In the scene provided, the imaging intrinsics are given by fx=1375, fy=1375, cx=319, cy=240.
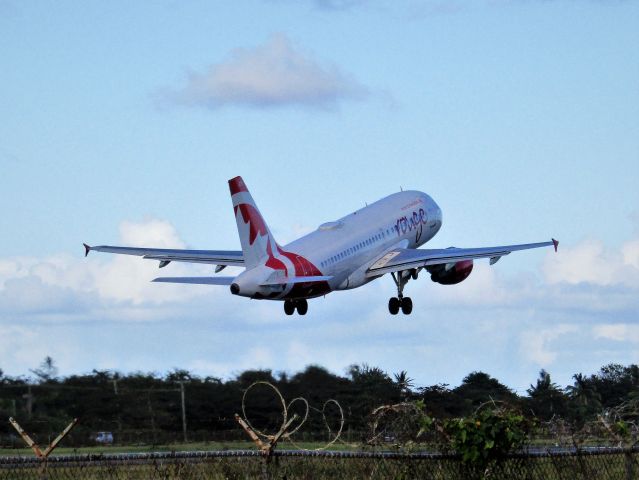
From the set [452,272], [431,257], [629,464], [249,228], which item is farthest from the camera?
[452,272]

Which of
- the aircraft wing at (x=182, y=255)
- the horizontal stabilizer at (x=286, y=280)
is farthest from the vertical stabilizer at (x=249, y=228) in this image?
the aircraft wing at (x=182, y=255)

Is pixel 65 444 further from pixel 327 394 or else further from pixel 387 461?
pixel 387 461

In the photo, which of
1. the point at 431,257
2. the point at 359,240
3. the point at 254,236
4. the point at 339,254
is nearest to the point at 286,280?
the point at 254,236

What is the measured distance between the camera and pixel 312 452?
70.7 feet

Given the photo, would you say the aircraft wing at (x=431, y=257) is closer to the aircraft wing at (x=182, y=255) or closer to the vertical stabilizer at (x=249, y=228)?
the aircraft wing at (x=182, y=255)

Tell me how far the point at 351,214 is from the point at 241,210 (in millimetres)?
11823

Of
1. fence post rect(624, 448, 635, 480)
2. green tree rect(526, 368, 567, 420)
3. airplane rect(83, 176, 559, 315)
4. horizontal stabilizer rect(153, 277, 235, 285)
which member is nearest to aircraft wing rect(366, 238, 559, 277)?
airplane rect(83, 176, 559, 315)

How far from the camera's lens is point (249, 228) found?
64.8 m

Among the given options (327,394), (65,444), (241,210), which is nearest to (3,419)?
(65,444)

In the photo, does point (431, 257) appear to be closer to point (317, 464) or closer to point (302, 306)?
point (302, 306)

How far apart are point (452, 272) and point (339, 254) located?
370 inches

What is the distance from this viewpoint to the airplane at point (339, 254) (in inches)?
2542

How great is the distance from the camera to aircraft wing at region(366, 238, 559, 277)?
7344cm

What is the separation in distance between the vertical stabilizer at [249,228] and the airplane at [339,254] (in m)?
0.05
